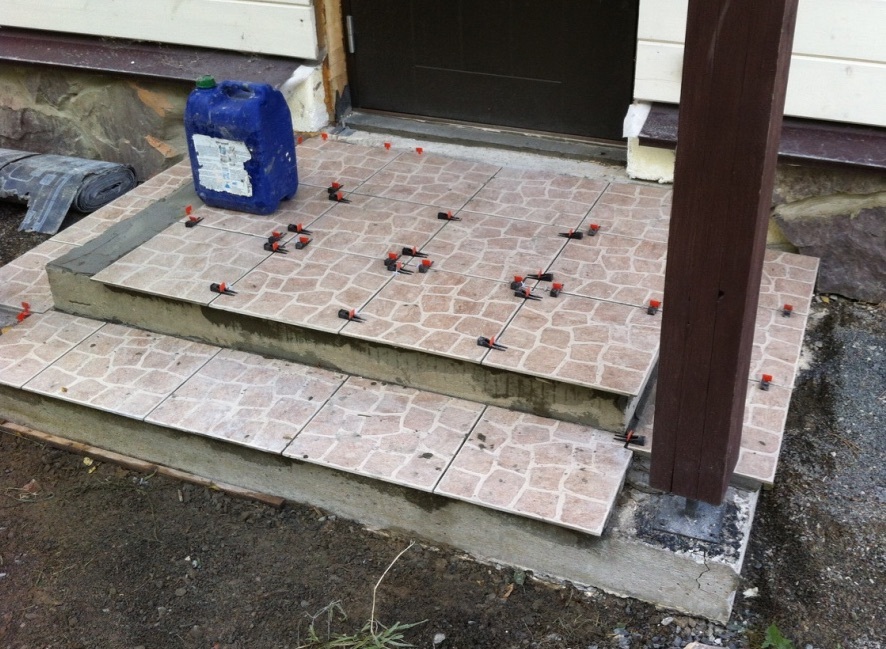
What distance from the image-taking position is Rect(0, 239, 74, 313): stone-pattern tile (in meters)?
4.96

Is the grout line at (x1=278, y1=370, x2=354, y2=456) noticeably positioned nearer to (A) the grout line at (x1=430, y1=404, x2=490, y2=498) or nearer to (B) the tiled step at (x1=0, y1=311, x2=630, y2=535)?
(B) the tiled step at (x1=0, y1=311, x2=630, y2=535)

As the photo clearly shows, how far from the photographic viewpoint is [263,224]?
201 inches

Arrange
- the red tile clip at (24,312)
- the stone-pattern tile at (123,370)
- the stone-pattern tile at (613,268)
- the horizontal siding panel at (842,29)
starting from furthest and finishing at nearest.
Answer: the red tile clip at (24,312), the horizontal siding panel at (842,29), the stone-pattern tile at (613,268), the stone-pattern tile at (123,370)

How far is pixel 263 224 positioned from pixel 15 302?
1354 millimetres

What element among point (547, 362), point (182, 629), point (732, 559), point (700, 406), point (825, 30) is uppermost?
point (825, 30)

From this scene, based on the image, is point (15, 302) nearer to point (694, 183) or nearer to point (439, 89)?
point (439, 89)

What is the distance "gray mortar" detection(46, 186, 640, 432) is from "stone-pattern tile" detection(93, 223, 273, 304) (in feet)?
0.19

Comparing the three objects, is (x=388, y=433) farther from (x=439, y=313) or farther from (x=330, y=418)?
(x=439, y=313)

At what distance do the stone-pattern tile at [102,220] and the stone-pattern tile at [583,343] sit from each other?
2.56 m

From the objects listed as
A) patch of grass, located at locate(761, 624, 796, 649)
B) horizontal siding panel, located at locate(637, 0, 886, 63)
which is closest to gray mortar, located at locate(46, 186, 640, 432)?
patch of grass, located at locate(761, 624, 796, 649)

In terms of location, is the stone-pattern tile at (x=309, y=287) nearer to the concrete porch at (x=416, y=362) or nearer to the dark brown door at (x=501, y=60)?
the concrete porch at (x=416, y=362)

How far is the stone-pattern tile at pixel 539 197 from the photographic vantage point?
5.13 meters

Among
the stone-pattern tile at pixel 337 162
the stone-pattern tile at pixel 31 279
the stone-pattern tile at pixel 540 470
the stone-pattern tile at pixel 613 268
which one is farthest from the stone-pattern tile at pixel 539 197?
the stone-pattern tile at pixel 31 279

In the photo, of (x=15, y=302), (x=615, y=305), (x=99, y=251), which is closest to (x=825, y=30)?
(x=615, y=305)
